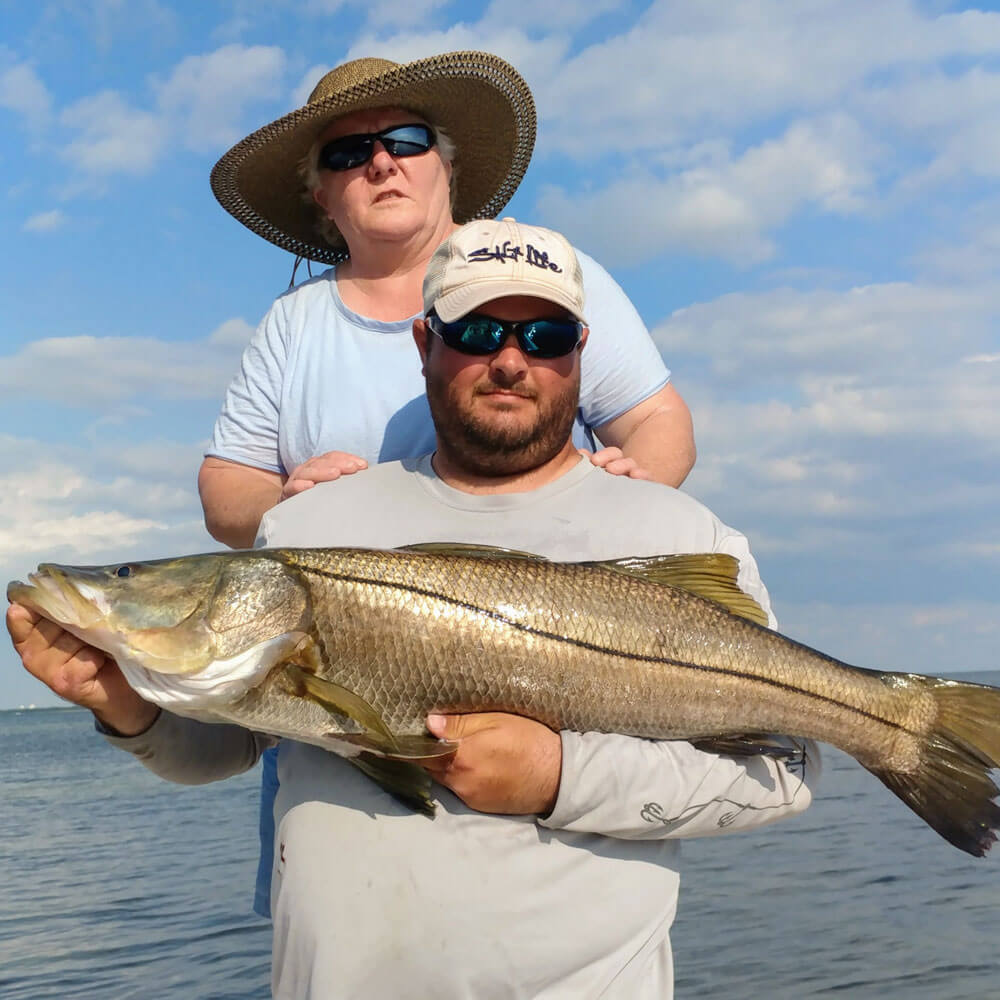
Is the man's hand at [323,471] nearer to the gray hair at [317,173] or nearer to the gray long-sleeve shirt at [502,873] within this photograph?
the gray long-sleeve shirt at [502,873]

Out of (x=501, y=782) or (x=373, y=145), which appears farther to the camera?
(x=373, y=145)

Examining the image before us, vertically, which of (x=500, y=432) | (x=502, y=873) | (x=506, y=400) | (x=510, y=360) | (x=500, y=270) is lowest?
(x=502, y=873)

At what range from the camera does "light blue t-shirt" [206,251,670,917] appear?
4367 millimetres

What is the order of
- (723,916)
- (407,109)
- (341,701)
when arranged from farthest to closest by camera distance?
(723,916), (407,109), (341,701)

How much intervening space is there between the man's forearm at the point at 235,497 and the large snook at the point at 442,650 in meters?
1.13

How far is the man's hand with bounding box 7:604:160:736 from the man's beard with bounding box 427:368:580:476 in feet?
4.08

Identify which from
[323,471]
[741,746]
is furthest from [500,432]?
[741,746]

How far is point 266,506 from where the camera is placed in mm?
4297

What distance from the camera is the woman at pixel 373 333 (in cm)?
438

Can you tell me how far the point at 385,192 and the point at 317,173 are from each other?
603mm

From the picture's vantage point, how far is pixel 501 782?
113 inches

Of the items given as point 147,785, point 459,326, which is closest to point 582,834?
point 459,326

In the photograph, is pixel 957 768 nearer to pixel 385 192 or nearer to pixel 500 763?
pixel 500 763

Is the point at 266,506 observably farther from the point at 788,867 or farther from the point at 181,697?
the point at 788,867
